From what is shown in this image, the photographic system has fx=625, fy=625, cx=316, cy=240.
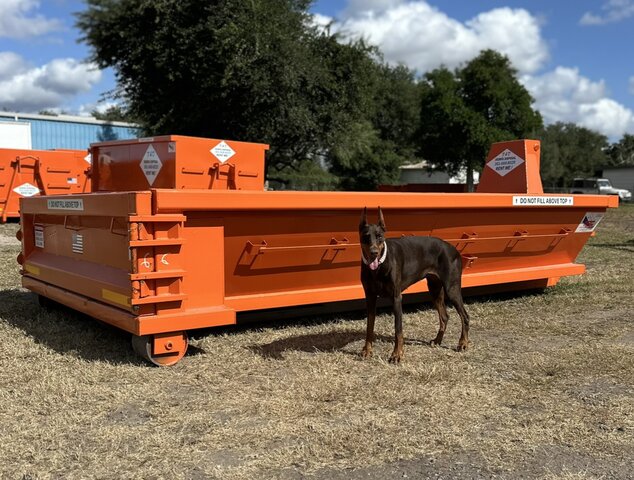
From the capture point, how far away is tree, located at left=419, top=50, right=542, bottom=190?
33.5 metres

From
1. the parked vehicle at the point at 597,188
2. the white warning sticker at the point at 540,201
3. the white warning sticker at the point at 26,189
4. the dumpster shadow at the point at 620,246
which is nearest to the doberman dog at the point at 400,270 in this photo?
the white warning sticker at the point at 540,201

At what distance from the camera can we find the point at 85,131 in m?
33.2

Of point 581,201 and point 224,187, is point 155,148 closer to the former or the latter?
point 224,187

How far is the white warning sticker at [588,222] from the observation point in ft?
24.5

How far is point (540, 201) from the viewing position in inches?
270

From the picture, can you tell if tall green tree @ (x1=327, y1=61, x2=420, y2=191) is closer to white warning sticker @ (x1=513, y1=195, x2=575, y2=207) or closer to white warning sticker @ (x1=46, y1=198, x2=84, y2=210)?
white warning sticker @ (x1=513, y1=195, x2=575, y2=207)

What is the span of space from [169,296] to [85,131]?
103ft

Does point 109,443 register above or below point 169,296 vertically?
below

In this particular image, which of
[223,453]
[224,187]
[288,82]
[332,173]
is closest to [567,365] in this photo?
[223,453]

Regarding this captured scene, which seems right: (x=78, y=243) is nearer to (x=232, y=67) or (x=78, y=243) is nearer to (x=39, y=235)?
(x=39, y=235)

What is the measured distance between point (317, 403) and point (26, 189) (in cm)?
1321

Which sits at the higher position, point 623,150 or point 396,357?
point 623,150

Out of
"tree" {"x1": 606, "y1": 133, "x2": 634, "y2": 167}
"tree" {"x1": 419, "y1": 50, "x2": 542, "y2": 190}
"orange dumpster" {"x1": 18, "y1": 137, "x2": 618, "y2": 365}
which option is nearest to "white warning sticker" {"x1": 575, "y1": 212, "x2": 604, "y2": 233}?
"orange dumpster" {"x1": 18, "y1": 137, "x2": 618, "y2": 365}

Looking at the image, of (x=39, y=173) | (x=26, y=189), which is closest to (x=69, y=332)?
(x=39, y=173)
